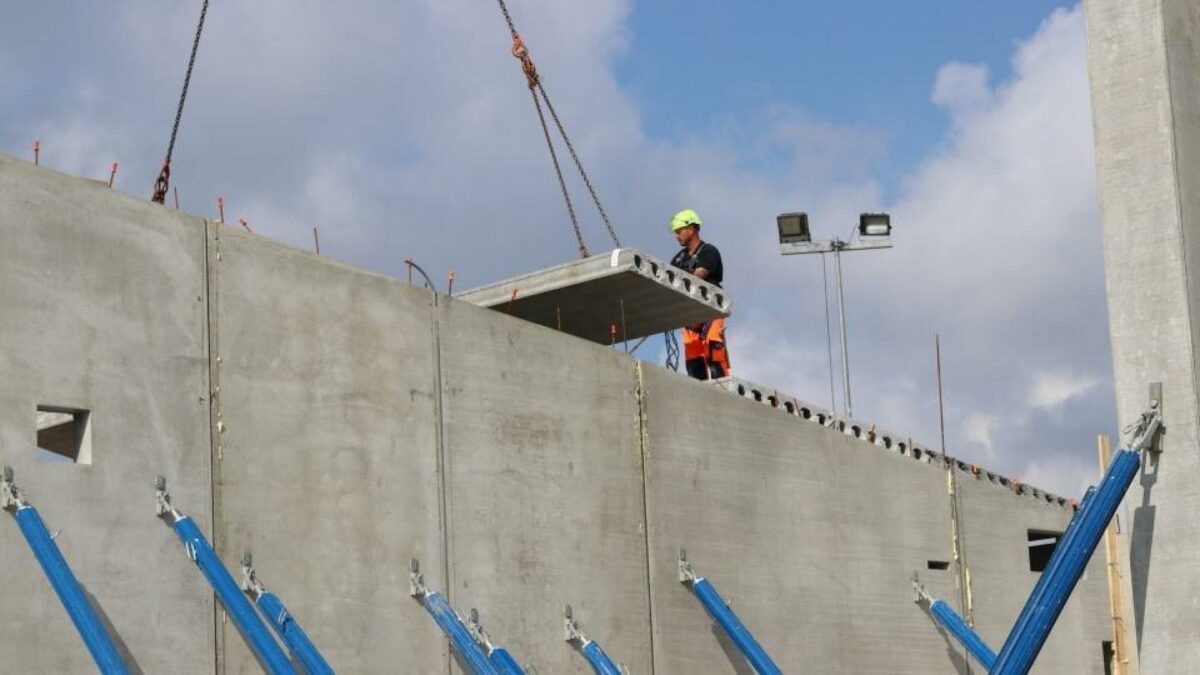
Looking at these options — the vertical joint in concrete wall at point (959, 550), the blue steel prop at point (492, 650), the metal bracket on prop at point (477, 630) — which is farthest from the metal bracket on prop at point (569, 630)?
the vertical joint in concrete wall at point (959, 550)

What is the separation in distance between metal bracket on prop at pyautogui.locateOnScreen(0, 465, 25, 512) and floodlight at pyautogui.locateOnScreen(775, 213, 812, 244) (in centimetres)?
1423

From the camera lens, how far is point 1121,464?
17484mm

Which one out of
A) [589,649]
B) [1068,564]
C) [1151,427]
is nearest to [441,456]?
[589,649]

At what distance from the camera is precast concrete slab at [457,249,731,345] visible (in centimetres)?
2020

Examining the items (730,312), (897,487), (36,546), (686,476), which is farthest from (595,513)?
(36,546)

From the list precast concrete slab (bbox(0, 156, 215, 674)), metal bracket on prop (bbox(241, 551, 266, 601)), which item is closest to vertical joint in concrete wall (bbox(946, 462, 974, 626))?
metal bracket on prop (bbox(241, 551, 266, 601))

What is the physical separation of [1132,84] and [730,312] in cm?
533

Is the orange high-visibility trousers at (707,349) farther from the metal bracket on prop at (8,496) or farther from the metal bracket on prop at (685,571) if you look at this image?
the metal bracket on prop at (8,496)

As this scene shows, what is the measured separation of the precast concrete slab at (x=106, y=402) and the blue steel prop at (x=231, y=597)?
30cm

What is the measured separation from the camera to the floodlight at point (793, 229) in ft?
88.6

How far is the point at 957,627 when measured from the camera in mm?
22609

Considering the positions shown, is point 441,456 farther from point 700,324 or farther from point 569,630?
point 700,324

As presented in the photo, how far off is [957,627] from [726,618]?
152 inches

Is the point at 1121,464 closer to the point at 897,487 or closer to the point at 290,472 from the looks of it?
the point at 897,487
